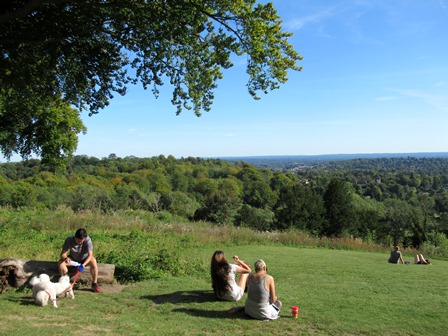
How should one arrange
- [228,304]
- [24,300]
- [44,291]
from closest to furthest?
[44,291]
[24,300]
[228,304]

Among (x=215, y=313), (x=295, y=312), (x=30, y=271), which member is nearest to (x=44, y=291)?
(x=30, y=271)

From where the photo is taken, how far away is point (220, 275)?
6.75 meters

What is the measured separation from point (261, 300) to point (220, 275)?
3.52 ft

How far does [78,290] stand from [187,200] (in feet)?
213

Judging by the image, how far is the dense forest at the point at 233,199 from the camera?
4302 cm

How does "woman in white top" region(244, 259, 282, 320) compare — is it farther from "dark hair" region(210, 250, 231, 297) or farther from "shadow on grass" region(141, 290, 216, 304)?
"shadow on grass" region(141, 290, 216, 304)

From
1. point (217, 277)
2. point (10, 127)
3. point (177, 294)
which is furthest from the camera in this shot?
point (10, 127)

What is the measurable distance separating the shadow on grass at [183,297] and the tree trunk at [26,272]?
4.80 ft

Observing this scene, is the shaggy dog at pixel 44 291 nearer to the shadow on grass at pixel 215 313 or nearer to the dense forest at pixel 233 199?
the shadow on grass at pixel 215 313

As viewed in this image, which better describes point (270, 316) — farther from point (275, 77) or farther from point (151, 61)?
point (151, 61)

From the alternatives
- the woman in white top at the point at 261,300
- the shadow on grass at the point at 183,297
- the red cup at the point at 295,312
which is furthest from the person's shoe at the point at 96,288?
the red cup at the point at 295,312

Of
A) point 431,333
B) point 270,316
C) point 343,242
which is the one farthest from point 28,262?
point 343,242

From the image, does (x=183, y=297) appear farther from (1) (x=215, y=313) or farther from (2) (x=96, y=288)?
(2) (x=96, y=288)

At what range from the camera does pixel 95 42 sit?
9023 mm
